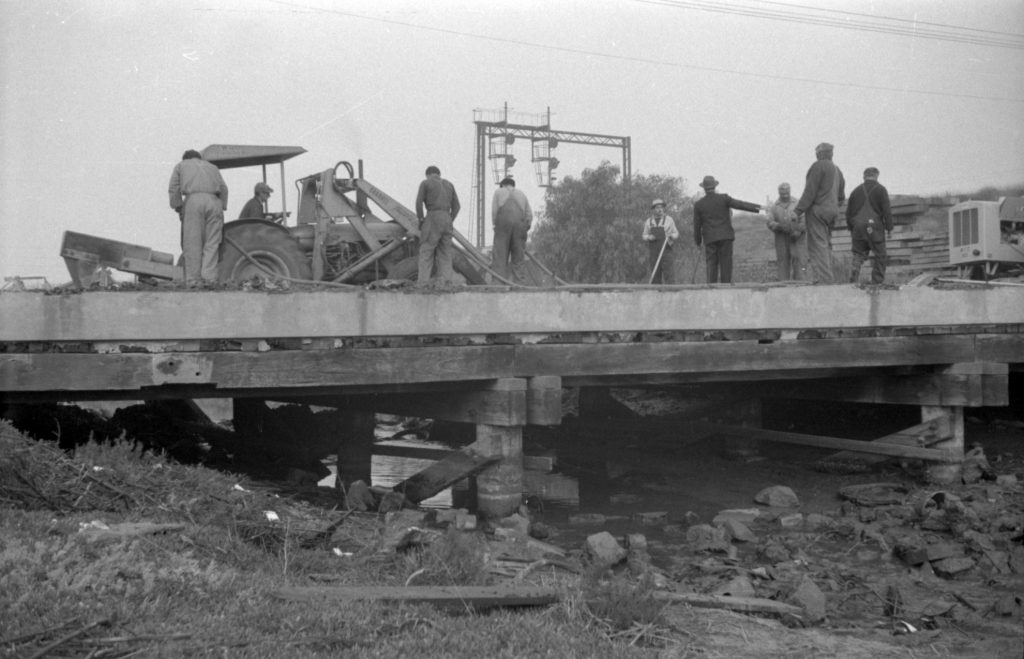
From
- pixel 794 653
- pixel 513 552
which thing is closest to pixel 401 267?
pixel 513 552

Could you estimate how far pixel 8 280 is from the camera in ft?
27.4

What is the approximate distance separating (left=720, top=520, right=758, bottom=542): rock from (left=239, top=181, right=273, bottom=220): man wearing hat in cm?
681

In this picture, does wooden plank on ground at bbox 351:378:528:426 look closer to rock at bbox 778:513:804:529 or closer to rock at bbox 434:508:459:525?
rock at bbox 434:508:459:525

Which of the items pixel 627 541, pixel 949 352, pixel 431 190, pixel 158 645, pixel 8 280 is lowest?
pixel 627 541

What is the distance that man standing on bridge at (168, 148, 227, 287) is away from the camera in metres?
9.85

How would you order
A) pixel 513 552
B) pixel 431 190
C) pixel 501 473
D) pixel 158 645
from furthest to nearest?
pixel 431 190 < pixel 501 473 < pixel 513 552 < pixel 158 645

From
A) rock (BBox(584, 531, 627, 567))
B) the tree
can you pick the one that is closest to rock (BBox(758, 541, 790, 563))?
rock (BBox(584, 531, 627, 567))

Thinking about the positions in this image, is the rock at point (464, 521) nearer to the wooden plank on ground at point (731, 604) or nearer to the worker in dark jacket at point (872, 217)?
the wooden plank on ground at point (731, 604)

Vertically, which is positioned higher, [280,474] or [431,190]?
[431,190]

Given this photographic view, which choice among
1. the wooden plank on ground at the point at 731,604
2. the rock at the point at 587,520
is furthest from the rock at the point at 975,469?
the wooden plank on ground at the point at 731,604

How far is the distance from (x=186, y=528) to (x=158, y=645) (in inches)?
65.9

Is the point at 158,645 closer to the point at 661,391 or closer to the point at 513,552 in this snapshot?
the point at 513,552

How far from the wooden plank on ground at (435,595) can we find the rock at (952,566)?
4.01 metres

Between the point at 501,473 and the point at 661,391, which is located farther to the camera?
the point at 661,391
